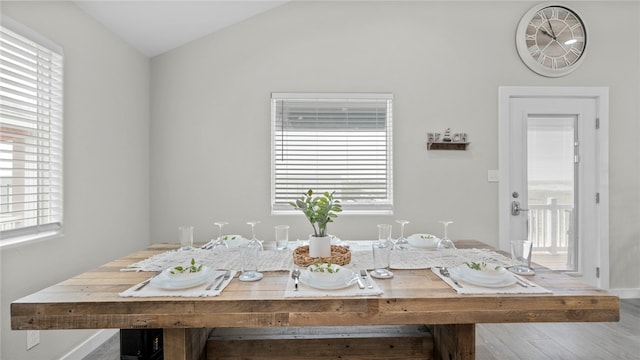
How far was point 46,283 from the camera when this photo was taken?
193 cm

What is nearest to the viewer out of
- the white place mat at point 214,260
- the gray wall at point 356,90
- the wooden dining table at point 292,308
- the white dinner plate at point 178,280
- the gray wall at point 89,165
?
the wooden dining table at point 292,308

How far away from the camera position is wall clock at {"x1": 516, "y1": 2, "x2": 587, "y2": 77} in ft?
10.1

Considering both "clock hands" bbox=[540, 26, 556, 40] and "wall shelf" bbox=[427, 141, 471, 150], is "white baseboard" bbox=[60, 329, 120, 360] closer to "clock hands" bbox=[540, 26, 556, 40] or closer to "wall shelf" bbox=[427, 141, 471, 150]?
"wall shelf" bbox=[427, 141, 471, 150]

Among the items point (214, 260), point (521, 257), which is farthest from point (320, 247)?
point (521, 257)

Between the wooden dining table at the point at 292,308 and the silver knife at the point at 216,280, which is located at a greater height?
the silver knife at the point at 216,280

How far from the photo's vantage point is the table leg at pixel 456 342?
1.60 metres

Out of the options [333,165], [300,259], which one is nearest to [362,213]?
[333,165]

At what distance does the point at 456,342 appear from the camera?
165cm

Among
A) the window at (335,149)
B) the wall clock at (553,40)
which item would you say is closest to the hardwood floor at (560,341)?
the window at (335,149)

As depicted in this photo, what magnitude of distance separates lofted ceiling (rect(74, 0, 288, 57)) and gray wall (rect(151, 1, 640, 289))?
10 cm

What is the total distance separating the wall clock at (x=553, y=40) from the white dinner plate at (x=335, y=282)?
2.86 meters

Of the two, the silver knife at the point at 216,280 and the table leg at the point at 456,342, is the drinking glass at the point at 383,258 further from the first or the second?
the silver knife at the point at 216,280

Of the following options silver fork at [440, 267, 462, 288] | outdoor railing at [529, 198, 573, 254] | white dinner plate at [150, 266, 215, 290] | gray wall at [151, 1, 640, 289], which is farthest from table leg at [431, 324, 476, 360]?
outdoor railing at [529, 198, 573, 254]

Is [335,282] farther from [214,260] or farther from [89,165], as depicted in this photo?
[89,165]
